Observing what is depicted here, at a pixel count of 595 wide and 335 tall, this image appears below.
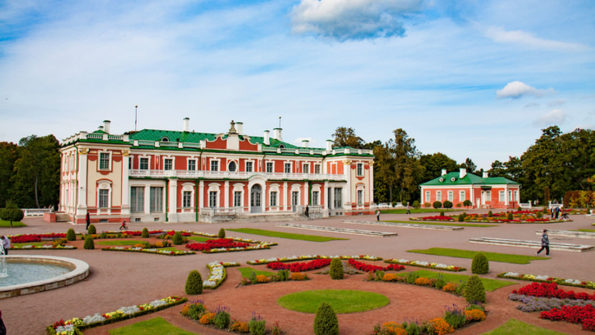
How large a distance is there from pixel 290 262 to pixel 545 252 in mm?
13008

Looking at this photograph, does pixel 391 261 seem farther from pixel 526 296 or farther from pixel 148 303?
pixel 148 303

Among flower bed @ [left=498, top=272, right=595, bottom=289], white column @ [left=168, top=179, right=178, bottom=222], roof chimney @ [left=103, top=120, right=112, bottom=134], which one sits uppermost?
roof chimney @ [left=103, top=120, right=112, bottom=134]

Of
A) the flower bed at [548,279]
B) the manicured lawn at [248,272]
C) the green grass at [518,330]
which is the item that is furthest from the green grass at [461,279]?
the manicured lawn at [248,272]

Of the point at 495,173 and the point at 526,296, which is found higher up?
the point at 495,173

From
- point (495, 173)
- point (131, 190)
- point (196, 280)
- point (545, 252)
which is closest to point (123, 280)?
point (196, 280)

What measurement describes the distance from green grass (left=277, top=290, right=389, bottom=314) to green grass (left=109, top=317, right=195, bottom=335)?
3267 mm

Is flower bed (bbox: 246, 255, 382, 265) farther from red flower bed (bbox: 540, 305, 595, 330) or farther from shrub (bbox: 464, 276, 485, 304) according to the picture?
red flower bed (bbox: 540, 305, 595, 330)

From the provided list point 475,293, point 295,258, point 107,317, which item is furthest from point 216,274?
point 475,293

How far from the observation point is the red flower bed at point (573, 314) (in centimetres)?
1088

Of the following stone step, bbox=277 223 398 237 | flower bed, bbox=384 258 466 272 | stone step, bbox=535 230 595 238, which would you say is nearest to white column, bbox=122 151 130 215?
stone step, bbox=277 223 398 237

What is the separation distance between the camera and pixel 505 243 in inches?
1048

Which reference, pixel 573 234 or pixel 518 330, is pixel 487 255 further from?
pixel 573 234

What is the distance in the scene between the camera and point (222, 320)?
35.3 feet

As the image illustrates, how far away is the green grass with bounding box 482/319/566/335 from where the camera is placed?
10.4 m
